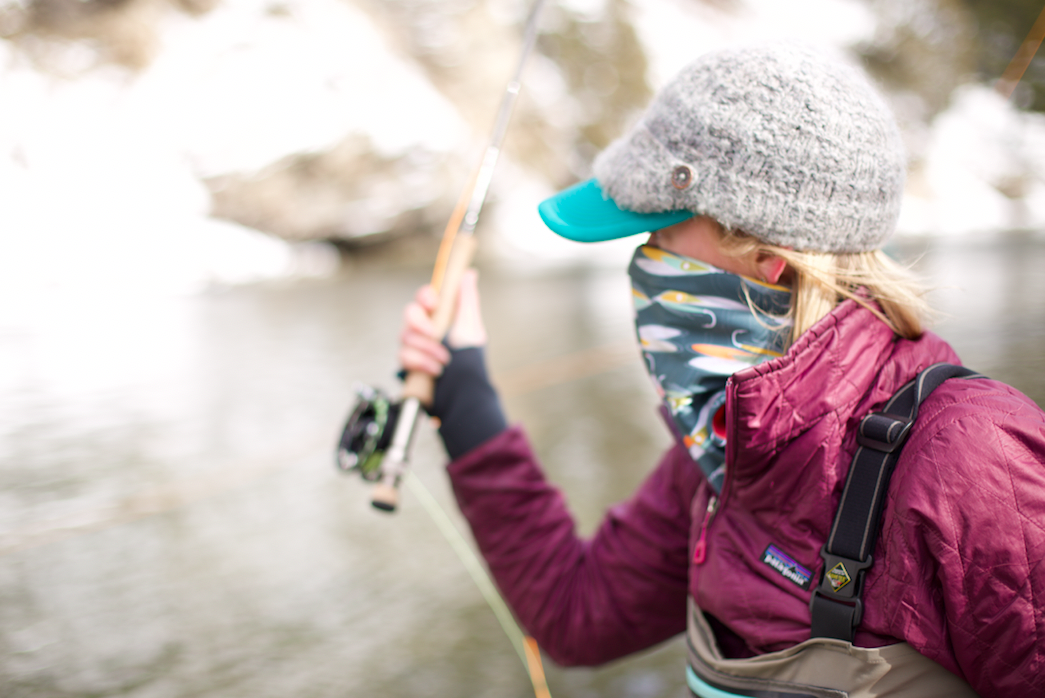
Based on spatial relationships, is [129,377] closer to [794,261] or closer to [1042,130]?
[794,261]

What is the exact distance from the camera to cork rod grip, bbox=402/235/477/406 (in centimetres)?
121

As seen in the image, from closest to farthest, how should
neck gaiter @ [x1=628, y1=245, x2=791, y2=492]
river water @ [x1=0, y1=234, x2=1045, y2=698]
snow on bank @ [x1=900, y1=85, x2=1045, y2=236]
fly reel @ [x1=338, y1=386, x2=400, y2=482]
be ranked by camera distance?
neck gaiter @ [x1=628, y1=245, x2=791, y2=492], fly reel @ [x1=338, y1=386, x2=400, y2=482], river water @ [x1=0, y1=234, x2=1045, y2=698], snow on bank @ [x1=900, y1=85, x2=1045, y2=236]

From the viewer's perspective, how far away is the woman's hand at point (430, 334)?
1197 mm

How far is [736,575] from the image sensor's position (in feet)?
2.82

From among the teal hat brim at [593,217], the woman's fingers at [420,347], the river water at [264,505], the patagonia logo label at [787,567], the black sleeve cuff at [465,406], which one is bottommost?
the river water at [264,505]

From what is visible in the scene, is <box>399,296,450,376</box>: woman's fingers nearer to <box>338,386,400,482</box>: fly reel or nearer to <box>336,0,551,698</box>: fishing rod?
<box>336,0,551,698</box>: fishing rod

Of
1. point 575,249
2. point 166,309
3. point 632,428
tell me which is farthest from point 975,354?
point 575,249

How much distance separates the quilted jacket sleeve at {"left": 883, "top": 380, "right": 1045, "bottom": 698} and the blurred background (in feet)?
0.80

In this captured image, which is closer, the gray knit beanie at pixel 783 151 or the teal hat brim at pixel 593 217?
the gray knit beanie at pixel 783 151

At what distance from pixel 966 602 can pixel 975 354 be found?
1982 mm

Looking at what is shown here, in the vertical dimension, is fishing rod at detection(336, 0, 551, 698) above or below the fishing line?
above

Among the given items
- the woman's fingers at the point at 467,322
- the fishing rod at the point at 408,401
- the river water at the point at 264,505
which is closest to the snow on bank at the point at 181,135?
the river water at the point at 264,505

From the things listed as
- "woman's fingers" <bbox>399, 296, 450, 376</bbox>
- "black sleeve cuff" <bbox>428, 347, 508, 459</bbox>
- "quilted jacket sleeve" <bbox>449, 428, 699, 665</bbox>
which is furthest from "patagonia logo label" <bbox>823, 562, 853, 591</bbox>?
"woman's fingers" <bbox>399, 296, 450, 376</bbox>

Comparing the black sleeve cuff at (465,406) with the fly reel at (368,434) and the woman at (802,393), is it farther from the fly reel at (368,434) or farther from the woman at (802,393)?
the woman at (802,393)
